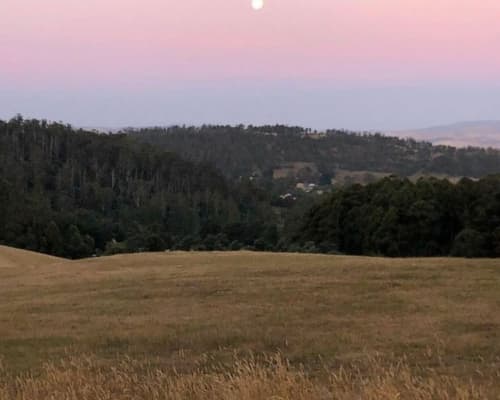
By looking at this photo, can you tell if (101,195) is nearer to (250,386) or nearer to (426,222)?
(426,222)

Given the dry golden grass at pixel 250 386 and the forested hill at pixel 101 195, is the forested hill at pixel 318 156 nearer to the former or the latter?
the forested hill at pixel 101 195

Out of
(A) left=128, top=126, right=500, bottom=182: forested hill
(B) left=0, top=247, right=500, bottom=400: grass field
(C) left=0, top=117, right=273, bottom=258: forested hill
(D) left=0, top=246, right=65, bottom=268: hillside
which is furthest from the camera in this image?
(A) left=128, top=126, right=500, bottom=182: forested hill

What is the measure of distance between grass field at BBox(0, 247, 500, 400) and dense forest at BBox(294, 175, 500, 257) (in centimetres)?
2531

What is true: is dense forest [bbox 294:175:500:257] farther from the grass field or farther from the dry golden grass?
the dry golden grass

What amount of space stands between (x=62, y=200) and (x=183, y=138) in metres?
98.7

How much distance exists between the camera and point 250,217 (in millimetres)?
107625

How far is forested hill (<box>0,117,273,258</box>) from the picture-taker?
74.8m

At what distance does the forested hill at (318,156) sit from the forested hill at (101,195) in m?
43.2

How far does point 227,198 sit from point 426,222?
69.2 m

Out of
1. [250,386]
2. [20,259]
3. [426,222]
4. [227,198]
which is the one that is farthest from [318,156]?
[250,386]

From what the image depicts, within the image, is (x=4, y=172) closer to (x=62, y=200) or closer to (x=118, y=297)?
(x=62, y=200)

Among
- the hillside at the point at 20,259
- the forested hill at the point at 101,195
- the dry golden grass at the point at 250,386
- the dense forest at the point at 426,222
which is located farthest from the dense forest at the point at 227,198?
the dry golden grass at the point at 250,386

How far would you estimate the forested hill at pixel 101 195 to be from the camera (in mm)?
74750

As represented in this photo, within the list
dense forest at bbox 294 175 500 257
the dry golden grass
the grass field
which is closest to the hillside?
the grass field
